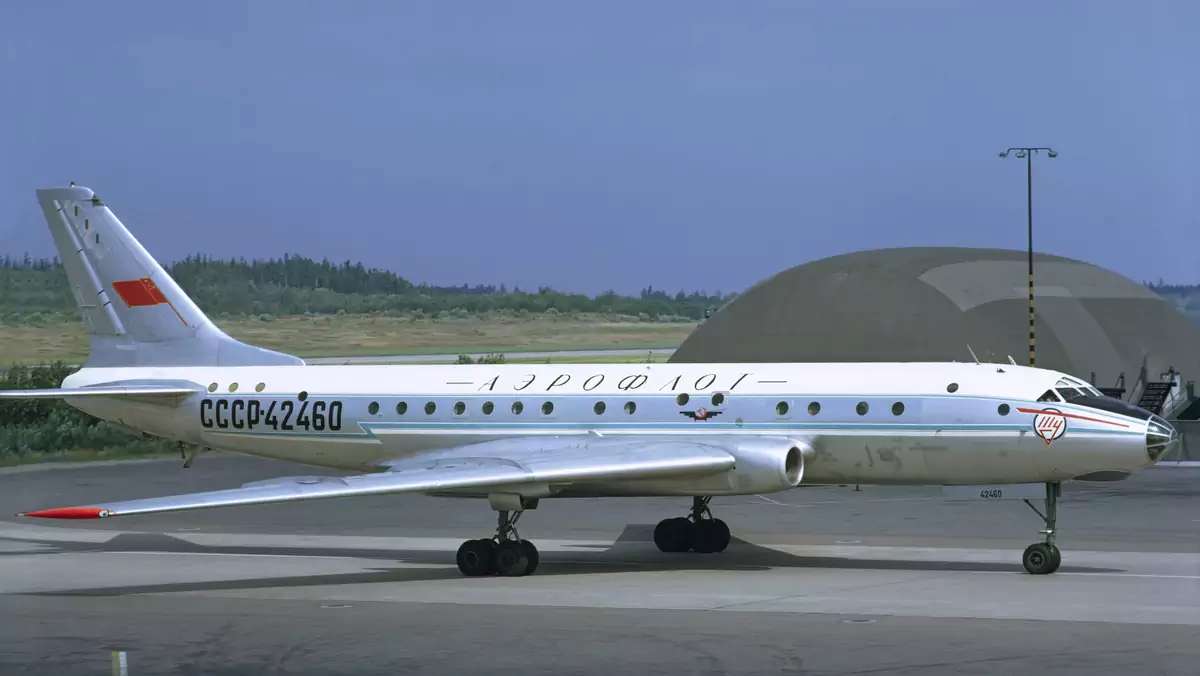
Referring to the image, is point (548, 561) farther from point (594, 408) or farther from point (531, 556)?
point (594, 408)

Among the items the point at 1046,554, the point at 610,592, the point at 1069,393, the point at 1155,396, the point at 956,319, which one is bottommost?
the point at 610,592

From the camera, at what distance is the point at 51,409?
4241cm

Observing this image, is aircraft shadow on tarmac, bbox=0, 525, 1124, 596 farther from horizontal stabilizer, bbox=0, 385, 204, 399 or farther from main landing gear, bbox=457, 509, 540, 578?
horizontal stabilizer, bbox=0, 385, 204, 399

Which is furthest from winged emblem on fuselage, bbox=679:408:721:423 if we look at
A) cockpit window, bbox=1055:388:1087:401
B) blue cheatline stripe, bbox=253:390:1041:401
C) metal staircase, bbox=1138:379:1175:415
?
metal staircase, bbox=1138:379:1175:415

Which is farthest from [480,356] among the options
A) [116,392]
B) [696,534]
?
[696,534]

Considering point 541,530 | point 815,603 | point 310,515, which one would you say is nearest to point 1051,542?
point 815,603

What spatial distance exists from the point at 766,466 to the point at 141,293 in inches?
416

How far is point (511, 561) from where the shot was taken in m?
20.0

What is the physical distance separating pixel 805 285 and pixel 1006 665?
143 feet

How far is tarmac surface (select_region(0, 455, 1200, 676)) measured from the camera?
538 inches

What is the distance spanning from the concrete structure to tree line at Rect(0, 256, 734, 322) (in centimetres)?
730

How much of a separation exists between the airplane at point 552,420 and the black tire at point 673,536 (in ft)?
0.10

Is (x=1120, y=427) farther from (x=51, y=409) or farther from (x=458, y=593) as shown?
(x=51, y=409)

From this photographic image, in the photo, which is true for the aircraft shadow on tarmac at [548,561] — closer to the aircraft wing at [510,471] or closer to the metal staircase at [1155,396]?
the aircraft wing at [510,471]
